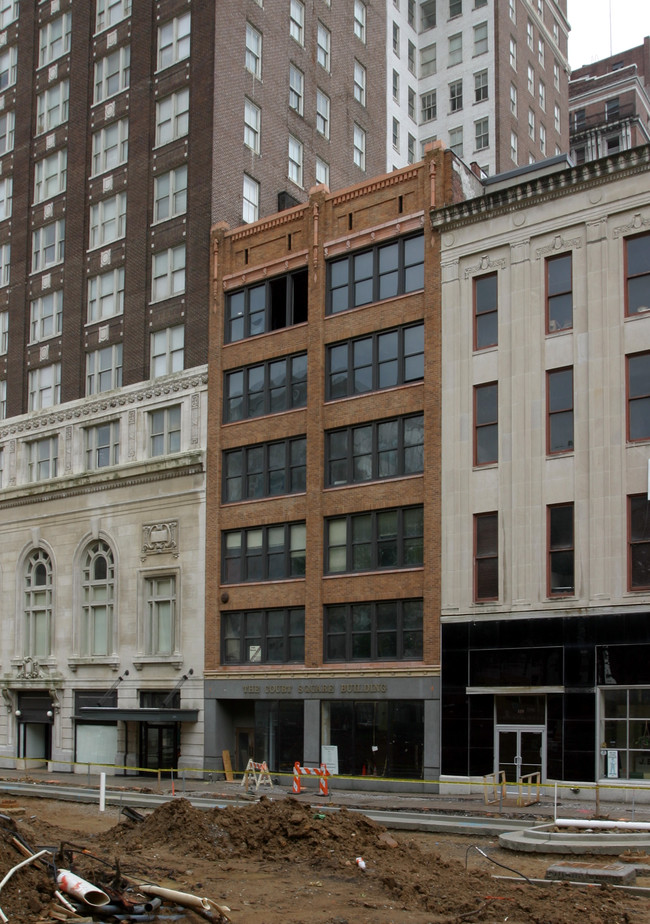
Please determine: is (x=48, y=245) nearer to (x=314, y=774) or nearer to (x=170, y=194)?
(x=170, y=194)

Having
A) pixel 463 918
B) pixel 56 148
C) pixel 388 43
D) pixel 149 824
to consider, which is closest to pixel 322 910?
pixel 463 918

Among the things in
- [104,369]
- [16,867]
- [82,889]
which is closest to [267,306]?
[104,369]

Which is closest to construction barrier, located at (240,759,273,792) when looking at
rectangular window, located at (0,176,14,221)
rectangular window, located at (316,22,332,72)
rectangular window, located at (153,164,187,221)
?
rectangular window, located at (153,164,187,221)

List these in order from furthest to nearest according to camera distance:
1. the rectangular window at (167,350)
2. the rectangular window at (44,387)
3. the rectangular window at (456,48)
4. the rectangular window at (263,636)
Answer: the rectangular window at (456,48), the rectangular window at (44,387), the rectangular window at (167,350), the rectangular window at (263,636)

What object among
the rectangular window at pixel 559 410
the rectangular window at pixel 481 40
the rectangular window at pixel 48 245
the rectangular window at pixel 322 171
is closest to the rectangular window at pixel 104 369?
the rectangular window at pixel 48 245

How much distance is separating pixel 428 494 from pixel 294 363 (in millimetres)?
9451

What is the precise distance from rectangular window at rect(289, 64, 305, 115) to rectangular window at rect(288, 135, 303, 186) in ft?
5.93

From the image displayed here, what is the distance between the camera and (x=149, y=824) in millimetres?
25984

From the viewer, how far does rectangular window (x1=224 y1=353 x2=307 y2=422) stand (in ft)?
159

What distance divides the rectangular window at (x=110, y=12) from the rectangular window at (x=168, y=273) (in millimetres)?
13879

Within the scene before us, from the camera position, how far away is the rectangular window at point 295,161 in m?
59.4

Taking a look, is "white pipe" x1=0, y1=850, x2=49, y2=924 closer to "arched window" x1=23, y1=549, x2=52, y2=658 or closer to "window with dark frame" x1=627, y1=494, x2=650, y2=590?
"window with dark frame" x1=627, y1=494, x2=650, y2=590

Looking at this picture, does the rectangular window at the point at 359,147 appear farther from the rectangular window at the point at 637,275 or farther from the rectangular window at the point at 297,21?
the rectangular window at the point at 637,275

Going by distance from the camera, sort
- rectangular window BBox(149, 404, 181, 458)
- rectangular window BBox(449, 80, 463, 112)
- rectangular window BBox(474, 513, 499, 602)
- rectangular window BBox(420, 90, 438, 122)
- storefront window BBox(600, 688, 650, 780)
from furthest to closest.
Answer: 1. rectangular window BBox(420, 90, 438, 122)
2. rectangular window BBox(449, 80, 463, 112)
3. rectangular window BBox(149, 404, 181, 458)
4. rectangular window BBox(474, 513, 499, 602)
5. storefront window BBox(600, 688, 650, 780)
